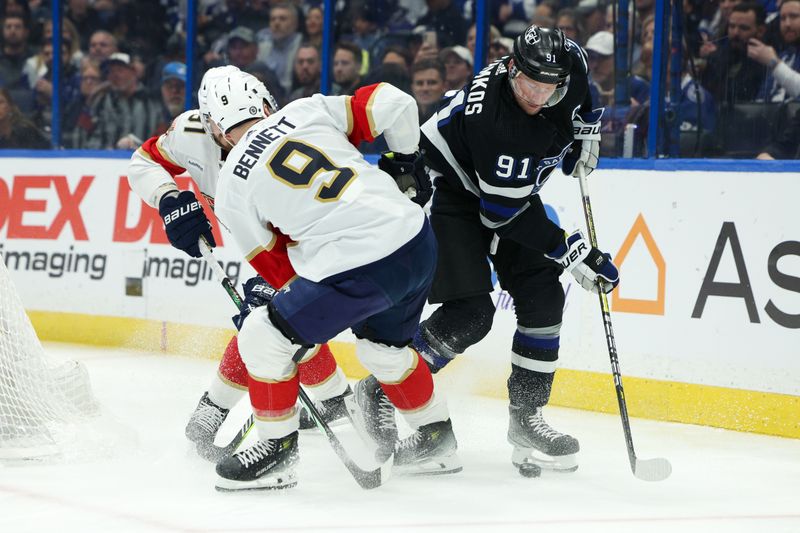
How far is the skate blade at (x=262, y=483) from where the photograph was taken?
274cm

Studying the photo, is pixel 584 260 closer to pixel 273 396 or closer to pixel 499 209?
pixel 499 209

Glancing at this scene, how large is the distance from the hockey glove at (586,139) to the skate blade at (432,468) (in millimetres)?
915

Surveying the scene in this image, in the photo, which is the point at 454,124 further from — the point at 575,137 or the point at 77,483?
the point at 77,483

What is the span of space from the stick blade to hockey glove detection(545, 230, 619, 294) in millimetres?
478

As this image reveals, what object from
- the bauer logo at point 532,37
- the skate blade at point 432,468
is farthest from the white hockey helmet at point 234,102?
the skate blade at point 432,468

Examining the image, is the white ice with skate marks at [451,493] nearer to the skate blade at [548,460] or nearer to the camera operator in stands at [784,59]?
the skate blade at [548,460]

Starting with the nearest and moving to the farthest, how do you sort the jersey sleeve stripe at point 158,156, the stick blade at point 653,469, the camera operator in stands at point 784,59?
the stick blade at point 653,469, the jersey sleeve stripe at point 158,156, the camera operator in stands at point 784,59

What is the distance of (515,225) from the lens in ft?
10.1

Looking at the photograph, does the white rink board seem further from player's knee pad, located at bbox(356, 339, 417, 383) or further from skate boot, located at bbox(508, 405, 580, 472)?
player's knee pad, located at bbox(356, 339, 417, 383)

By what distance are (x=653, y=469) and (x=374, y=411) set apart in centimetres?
77

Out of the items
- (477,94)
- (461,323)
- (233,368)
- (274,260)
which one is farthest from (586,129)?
(233,368)

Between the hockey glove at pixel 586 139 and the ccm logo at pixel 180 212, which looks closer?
the ccm logo at pixel 180 212

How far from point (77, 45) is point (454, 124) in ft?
11.5

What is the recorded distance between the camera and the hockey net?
308 centimetres
